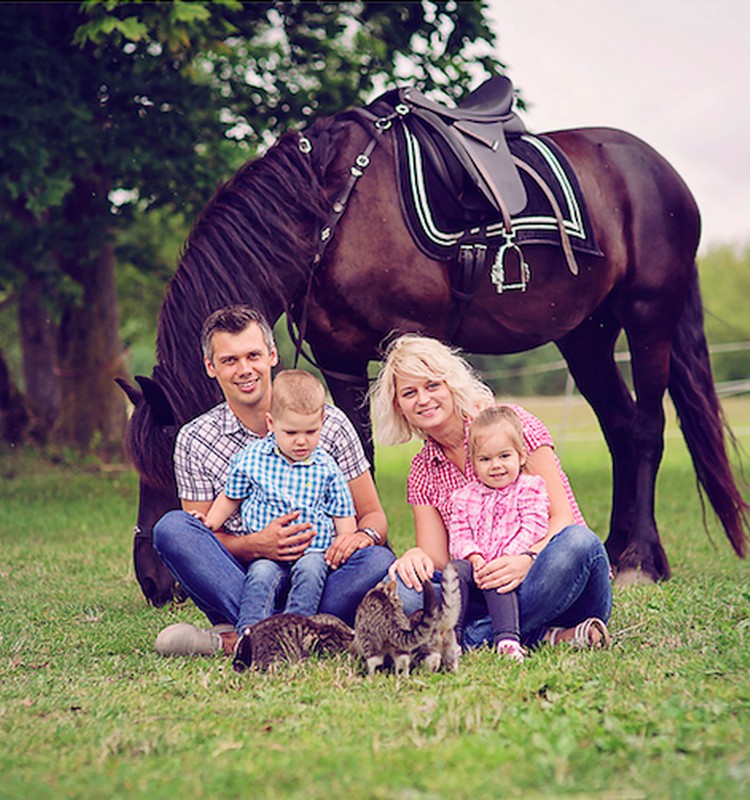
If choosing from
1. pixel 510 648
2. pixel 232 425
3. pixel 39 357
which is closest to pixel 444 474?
pixel 510 648

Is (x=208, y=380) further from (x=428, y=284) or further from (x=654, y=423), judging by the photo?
(x=654, y=423)

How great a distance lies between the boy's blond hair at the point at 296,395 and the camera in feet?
11.3

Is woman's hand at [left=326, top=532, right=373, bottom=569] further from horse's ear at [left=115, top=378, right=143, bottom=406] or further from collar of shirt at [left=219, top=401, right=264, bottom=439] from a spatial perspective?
horse's ear at [left=115, top=378, right=143, bottom=406]

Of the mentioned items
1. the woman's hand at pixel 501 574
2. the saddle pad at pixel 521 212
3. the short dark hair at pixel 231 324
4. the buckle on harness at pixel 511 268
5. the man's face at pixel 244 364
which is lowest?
the woman's hand at pixel 501 574

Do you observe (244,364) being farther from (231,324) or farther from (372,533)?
(372,533)

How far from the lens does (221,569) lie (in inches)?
140

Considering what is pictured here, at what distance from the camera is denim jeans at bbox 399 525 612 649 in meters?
3.37

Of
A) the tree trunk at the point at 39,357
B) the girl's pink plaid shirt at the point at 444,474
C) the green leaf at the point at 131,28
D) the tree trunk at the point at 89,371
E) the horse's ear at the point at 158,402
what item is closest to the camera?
the girl's pink plaid shirt at the point at 444,474

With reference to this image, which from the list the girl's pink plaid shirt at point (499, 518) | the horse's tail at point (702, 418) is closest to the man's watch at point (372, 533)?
the girl's pink plaid shirt at point (499, 518)

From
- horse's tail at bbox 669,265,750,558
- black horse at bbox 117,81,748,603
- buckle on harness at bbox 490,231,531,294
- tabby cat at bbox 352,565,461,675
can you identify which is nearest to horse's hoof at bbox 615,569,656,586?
black horse at bbox 117,81,748,603

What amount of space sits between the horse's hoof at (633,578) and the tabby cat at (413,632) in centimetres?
203

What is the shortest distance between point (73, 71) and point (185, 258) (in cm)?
507

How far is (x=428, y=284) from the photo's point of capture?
4781 mm

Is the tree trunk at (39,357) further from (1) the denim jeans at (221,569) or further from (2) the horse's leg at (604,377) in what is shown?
(1) the denim jeans at (221,569)
